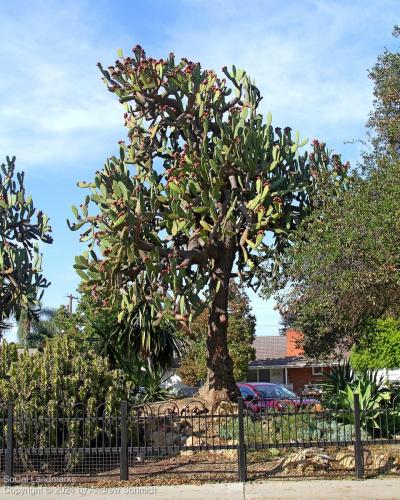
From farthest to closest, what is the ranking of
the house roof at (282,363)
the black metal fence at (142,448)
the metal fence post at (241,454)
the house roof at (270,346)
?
the house roof at (270,346) < the house roof at (282,363) < the black metal fence at (142,448) < the metal fence post at (241,454)

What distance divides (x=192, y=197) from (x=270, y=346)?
40219 millimetres

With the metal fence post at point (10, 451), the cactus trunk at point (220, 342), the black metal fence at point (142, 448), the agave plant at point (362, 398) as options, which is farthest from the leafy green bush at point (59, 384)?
the agave plant at point (362, 398)

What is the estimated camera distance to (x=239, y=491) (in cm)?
941

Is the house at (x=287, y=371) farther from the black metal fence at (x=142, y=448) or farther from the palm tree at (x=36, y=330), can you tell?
the black metal fence at (x=142, y=448)

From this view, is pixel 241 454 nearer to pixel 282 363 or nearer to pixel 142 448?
pixel 142 448

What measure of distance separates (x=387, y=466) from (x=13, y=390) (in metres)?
6.38

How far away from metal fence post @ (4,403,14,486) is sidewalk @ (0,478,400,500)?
32 cm

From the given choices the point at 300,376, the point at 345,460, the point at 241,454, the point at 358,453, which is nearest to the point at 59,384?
the point at 241,454

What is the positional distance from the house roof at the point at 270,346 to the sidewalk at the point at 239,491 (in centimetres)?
4144

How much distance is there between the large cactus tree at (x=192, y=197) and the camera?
14.1 meters

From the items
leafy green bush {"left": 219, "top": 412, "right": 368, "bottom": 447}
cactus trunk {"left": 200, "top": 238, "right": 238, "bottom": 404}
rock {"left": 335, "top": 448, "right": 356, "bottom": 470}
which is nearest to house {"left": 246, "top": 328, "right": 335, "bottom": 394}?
cactus trunk {"left": 200, "top": 238, "right": 238, "bottom": 404}

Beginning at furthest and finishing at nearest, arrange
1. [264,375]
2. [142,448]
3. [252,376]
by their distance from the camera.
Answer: [252,376], [264,375], [142,448]

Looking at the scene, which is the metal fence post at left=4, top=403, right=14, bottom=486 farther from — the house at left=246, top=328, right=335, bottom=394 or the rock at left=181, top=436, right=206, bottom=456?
the house at left=246, top=328, right=335, bottom=394

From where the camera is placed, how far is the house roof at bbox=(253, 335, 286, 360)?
52084mm
